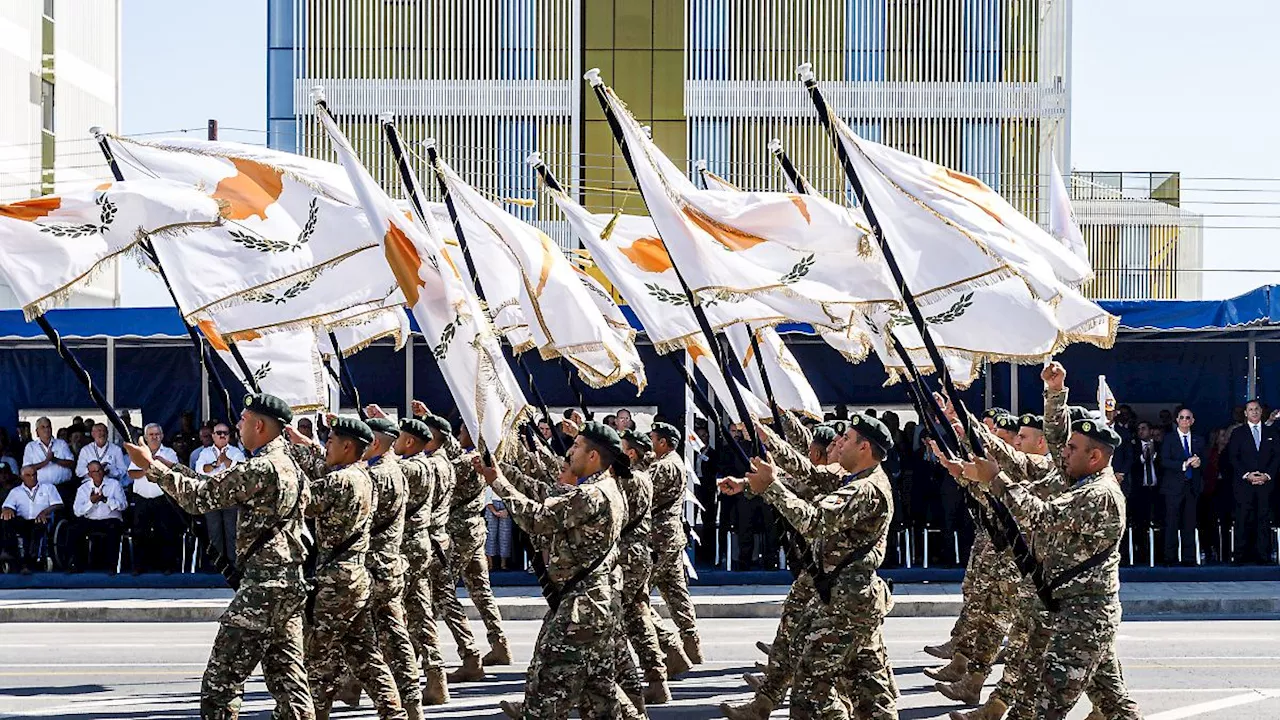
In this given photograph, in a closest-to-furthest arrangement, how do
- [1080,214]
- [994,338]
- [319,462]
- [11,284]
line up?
[319,462], [11,284], [994,338], [1080,214]

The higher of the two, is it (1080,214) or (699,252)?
(1080,214)

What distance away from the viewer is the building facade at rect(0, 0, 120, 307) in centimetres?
4694

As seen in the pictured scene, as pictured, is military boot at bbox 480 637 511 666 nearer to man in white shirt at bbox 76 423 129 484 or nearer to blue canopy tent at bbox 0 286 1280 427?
man in white shirt at bbox 76 423 129 484

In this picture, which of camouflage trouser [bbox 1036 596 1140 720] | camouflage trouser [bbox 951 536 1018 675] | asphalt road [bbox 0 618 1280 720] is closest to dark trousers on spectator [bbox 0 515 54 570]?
asphalt road [bbox 0 618 1280 720]

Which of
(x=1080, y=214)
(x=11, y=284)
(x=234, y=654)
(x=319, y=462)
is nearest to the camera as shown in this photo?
(x=234, y=654)

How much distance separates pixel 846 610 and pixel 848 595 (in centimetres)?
8

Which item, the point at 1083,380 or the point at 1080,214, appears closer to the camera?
the point at 1083,380

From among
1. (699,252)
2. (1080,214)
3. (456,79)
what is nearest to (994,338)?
(699,252)

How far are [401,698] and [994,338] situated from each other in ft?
18.4

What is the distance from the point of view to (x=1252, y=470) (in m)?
19.8

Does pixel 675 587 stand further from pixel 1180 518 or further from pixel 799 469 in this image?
pixel 1180 518

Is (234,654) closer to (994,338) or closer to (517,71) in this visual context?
(994,338)

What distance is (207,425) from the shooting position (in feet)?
65.0

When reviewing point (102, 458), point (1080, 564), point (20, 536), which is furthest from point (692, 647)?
point (20, 536)
